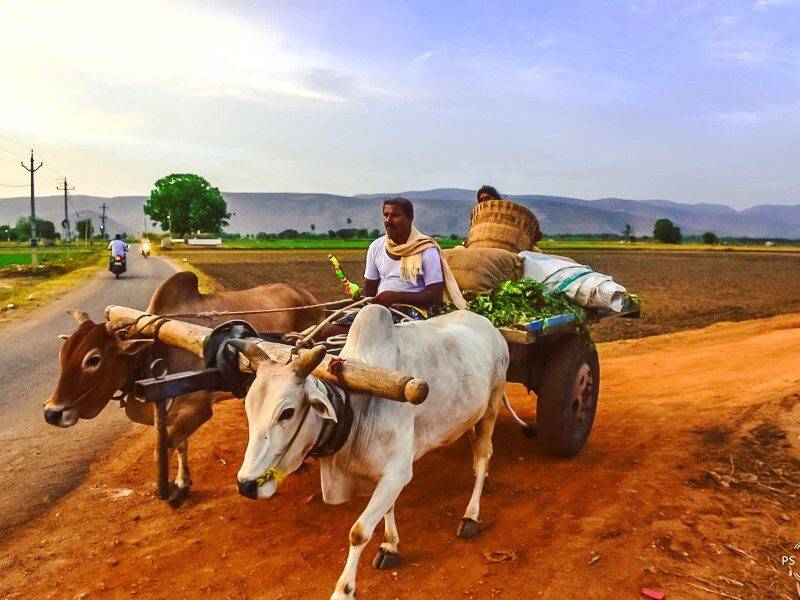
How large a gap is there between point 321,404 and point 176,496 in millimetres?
2459

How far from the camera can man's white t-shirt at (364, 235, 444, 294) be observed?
4.57 m

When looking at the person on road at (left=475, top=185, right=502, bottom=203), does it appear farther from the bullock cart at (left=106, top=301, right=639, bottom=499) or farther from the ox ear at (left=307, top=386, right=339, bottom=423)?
the ox ear at (left=307, top=386, right=339, bottom=423)

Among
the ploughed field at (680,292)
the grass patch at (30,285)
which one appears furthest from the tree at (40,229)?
the ploughed field at (680,292)

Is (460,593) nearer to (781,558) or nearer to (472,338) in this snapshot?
(472,338)

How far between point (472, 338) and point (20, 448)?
477 cm

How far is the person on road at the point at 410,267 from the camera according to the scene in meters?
4.54

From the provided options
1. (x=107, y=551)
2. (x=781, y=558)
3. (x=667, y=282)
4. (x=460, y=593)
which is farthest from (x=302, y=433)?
(x=667, y=282)

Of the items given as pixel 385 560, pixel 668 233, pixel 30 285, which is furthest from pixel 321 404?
pixel 668 233

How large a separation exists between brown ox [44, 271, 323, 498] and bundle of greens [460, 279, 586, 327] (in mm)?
2241

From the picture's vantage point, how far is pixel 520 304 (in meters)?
5.07

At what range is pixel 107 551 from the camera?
12.7 ft

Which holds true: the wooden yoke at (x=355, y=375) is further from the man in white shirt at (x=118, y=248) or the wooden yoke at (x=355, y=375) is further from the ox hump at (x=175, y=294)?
the man in white shirt at (x=118, y=248)

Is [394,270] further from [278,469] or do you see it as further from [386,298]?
[278,469]

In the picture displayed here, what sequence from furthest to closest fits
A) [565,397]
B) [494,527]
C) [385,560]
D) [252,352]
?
[565,397]
[494,527]
[385,560]
[252,352]
